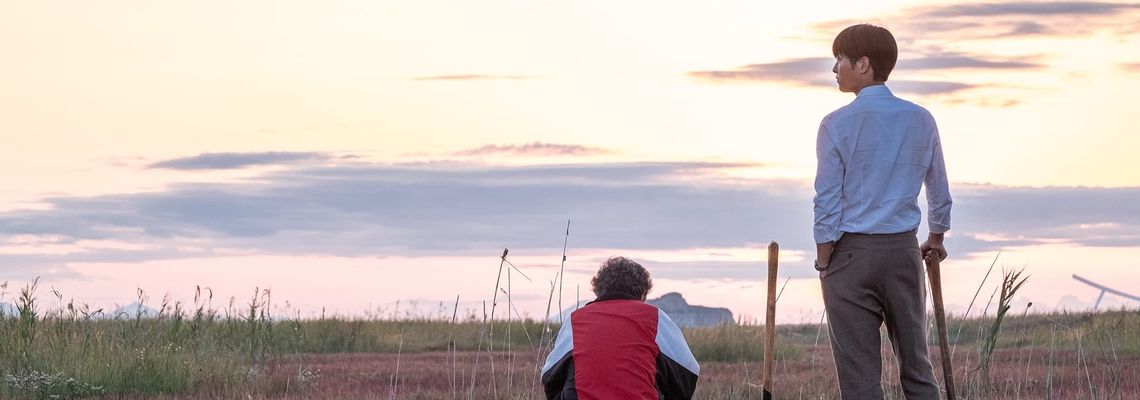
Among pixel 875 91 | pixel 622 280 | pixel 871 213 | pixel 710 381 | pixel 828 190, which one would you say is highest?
pixel 875 91

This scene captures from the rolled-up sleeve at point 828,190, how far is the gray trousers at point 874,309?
0.42 feet

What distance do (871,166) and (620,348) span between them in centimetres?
149

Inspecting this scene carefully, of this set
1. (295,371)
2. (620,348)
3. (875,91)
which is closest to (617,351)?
(620,348)

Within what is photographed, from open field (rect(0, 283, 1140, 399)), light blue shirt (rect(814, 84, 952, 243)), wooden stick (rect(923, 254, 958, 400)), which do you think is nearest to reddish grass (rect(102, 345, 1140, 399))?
open field (rect(0, 283, 1140, 399))

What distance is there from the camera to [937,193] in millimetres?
6344

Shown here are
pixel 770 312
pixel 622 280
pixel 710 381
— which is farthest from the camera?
pixel 710 381

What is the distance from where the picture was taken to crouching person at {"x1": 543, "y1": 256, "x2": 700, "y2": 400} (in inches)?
243

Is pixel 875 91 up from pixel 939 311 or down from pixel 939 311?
up

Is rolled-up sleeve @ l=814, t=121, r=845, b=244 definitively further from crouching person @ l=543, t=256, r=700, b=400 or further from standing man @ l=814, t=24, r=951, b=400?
crouching person @ l=543, t=256, r=700, b=400

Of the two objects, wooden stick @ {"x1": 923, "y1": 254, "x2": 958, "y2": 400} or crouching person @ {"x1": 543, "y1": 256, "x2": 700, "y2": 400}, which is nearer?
crouching person @ {"x1": 543, "y1": 256, "x2": 700, "y2": 400}

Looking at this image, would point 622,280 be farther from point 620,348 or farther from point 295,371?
point 295,371

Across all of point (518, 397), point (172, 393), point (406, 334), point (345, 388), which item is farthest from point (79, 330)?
point (406, 334)

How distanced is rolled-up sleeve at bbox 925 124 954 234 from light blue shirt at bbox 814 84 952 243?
121 mm

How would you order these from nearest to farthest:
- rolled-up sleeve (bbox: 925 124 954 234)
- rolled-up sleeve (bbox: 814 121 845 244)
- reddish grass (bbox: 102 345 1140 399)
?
rolled-up sleeve (bbox: 814 121 845 244) < rolled-up sleeve (bbox: 925 124 954 234) < reddish grass (bbox: 102 345 1140 399)
